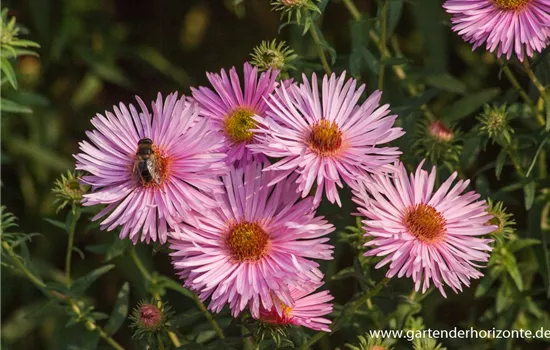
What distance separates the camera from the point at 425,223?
1.24 m

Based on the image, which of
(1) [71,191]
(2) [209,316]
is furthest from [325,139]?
(1) [71,191]

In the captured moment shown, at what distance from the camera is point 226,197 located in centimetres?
126

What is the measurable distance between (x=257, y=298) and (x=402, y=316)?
0.44 metres

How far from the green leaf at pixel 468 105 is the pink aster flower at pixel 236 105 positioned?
0.52m

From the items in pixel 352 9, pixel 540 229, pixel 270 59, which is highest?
pixel 352 9

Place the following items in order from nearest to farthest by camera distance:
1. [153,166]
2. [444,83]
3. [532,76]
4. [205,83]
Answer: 1. [153,166]
2. [532,76]
3. [444,83]
4. [205,83]

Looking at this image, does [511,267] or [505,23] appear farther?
[511,267]

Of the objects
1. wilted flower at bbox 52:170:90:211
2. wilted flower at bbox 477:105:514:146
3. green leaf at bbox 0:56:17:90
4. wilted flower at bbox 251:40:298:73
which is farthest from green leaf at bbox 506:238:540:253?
green leaf at bbox 0:56:17:90

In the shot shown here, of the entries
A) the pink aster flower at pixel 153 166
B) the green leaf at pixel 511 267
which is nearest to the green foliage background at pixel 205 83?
the green leaf at pixel 511 267

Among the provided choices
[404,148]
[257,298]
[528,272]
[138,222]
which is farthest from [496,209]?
[138,222]

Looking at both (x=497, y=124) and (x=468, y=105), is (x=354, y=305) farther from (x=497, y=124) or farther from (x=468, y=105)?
(x=468, y=105)

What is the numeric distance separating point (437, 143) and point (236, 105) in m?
0.36

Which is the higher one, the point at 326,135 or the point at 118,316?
the point at 326,135

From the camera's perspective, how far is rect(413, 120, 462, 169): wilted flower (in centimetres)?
141
